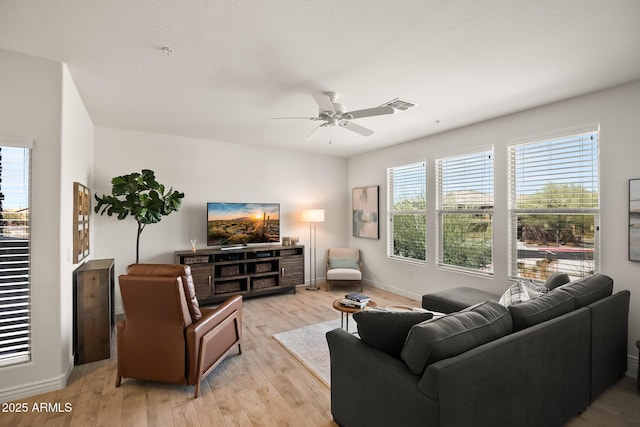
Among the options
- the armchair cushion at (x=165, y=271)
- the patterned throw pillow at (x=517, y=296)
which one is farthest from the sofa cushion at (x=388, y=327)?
the armchair cushion at (x=165, y=271)

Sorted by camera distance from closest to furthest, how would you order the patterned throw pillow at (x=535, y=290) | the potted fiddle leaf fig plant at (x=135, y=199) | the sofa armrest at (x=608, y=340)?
the sofa armrest at (x=608, y=340) < the patterned throw pillow at (x=535, y=290) < the potted fiddle leaf fig plant at (x=135, y=199)

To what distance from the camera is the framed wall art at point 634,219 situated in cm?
276

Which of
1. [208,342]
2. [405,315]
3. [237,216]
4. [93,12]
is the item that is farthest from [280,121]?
[405,315]

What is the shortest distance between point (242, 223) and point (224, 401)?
3205 millimetres

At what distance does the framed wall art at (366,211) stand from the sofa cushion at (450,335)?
4085 millimetres

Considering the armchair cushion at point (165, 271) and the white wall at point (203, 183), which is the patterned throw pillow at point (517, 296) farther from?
the white wall at point (203, 183)

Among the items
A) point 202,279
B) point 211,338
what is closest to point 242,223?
point 202,279

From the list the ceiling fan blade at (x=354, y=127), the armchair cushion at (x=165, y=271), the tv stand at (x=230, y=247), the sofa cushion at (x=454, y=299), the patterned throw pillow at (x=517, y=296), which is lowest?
the sofa cushion at (x=454, y=299)

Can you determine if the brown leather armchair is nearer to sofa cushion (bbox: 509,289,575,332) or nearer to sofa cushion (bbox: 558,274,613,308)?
sofa cushion (bbox: 509,289,575,332)

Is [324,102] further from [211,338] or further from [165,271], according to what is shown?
[211,338]

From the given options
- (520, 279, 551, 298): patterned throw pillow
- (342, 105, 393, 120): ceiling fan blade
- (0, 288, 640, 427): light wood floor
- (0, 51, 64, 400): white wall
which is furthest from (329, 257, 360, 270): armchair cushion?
(0, 51, 64, 400): white wall

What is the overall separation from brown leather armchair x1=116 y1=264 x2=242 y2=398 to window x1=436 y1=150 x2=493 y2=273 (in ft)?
11.6

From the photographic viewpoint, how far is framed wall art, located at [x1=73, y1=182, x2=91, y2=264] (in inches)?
114

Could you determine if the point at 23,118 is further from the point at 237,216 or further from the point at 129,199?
the point at 237,216
